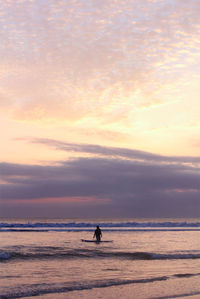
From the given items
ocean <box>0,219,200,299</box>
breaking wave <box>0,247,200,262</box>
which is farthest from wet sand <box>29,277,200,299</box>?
breaking wave <box>0,247,200,262</box>

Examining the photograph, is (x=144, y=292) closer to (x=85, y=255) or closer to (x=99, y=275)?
(x=99, y=275)

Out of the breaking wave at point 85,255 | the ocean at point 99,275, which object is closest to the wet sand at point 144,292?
the ocean at point 99,275

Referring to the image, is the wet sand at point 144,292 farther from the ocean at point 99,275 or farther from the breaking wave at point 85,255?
the breaking wave at point 85,255

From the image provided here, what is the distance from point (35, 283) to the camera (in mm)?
15195

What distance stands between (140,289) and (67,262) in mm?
8049

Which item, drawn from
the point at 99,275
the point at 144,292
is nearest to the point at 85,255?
the point at 99,275

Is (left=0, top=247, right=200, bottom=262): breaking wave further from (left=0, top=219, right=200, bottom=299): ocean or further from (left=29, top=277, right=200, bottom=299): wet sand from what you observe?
(left=29, top=277, right=200, bottom=299): wet sand

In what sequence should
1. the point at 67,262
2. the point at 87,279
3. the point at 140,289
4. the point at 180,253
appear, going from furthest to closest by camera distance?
the point at 180,253 → the point at 67,262 → the point at 87,279 → the point at 140,289

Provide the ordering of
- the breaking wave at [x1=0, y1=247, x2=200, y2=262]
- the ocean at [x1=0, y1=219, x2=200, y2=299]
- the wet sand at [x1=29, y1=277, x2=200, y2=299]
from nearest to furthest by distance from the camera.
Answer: the wet sand at [x1=29, y1=277, x2=200, y2=299], the ocean at [x1=0, y1=219, x2=200, y2=299], the breaking wave at [x1=0, y1=247, x2=200, y2=262]

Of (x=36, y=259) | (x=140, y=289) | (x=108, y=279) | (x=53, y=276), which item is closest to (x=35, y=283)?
(x=53, y=276)

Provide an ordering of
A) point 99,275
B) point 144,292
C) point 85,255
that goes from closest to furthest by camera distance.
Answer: point 144,292, point 99,275, point 85,255

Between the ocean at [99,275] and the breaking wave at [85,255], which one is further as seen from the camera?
the breaking wave at [85,255]

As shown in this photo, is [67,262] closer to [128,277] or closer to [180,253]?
[128,277]

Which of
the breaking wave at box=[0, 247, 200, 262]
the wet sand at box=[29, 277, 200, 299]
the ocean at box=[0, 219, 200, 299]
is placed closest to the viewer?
the wet sand at box=[29, 277, 200, 299]
